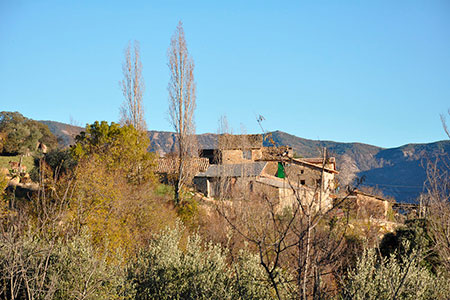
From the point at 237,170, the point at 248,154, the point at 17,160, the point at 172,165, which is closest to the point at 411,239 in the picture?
the point at 237,170

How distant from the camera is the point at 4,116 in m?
48.1

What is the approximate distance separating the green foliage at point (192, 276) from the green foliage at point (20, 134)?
1455 inches

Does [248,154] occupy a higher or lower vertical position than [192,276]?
higher

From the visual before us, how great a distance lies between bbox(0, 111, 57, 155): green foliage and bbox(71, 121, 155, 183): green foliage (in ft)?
63.5

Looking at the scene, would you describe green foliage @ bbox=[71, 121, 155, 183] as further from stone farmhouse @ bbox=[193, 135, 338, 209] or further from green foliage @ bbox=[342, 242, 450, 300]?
green foliage @ bbox=[342, 242, 450, 300]

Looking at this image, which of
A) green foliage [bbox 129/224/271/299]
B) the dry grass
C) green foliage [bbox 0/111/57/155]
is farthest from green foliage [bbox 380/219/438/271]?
green foliage [bbox 0/111/57/155]

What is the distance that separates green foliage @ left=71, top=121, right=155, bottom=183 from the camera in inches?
946

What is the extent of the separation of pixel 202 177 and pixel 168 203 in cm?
983

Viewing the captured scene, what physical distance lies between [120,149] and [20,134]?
79.7ft

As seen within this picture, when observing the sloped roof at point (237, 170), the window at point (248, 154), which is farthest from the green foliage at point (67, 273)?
the window at point (248, 154)

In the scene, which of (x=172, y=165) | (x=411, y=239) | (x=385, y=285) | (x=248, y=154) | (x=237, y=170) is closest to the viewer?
(x=385, y=285)

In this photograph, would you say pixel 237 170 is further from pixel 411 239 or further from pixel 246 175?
pixel 411 239

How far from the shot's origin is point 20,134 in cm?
4397

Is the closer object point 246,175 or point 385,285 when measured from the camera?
point 385,285
